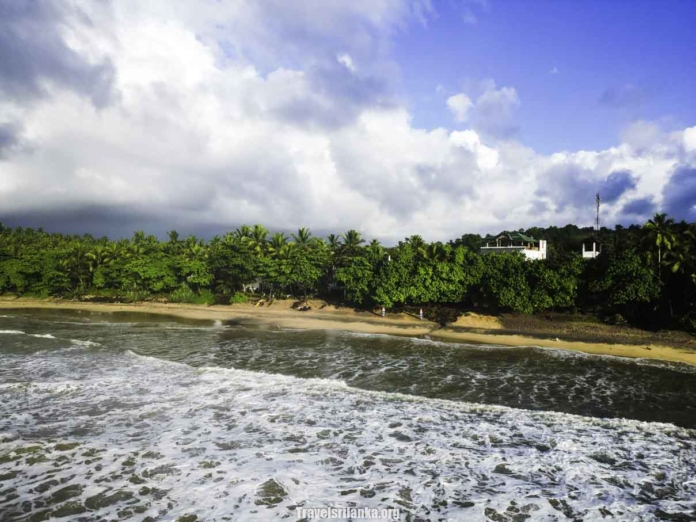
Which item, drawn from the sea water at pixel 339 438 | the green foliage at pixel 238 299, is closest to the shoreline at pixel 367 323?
the green foliage at pixel 238 299

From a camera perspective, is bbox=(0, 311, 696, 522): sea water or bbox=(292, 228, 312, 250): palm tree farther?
bbox=(292, 228, 312, 250): palm tree

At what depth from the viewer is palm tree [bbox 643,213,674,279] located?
107 feet

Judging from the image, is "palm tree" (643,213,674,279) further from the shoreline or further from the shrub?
the shrub

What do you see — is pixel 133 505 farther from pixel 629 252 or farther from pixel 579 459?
pixel 629 252

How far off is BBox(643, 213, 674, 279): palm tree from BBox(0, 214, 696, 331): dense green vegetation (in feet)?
0.25

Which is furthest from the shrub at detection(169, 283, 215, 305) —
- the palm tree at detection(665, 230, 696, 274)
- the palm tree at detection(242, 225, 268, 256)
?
the palm tree at detection(665, 230, 696, 274)

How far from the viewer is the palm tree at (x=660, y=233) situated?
3266 centimetres

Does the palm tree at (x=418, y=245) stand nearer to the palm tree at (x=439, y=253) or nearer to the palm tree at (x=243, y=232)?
the palm tree at (x=439, y=253)

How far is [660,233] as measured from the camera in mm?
33031

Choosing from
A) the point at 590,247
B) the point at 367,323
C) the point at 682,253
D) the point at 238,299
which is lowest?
the point at 367,323

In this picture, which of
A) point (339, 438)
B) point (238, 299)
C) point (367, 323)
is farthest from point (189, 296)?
point (339, 438)

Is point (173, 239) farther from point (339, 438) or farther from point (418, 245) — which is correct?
point (339, 438)

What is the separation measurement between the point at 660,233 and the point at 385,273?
78.9 ft

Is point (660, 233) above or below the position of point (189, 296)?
above
